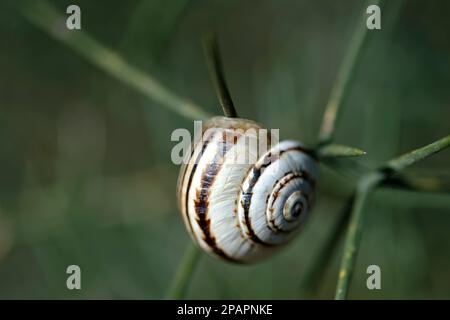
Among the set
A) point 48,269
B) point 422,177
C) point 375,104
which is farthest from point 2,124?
point 422,177

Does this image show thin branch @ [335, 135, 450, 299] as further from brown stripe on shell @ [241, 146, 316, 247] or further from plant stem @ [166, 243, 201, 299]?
plant stem @ [166, 243, 201, 299]

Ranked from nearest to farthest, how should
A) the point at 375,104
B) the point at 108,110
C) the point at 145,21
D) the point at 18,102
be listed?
the point at 375,104 → the point at 145,21 → the point at 108,110 → the point at 18,102

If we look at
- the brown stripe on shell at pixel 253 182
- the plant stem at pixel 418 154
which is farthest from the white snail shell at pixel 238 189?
the plant stem at pixel 418 154

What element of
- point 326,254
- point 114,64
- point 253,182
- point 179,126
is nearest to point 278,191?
point 253,182

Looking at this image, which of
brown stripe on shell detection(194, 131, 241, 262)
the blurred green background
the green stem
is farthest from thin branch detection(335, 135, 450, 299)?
the blurred green background

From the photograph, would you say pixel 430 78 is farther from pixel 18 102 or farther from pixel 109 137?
pixel 18 102
